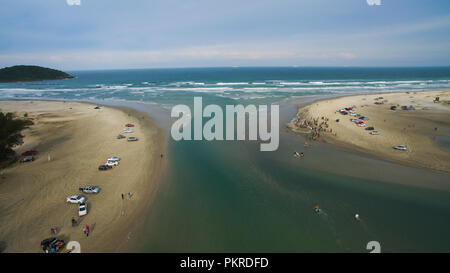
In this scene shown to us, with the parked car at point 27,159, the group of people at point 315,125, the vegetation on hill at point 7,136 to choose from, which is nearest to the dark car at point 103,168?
the parked car at point 27,159

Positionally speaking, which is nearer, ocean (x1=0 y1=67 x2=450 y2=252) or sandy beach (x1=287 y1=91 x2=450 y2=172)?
ocean (x1=0 y1=67 x2=450 y2=252)

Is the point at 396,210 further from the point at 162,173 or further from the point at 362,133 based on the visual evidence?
the point at 162,173

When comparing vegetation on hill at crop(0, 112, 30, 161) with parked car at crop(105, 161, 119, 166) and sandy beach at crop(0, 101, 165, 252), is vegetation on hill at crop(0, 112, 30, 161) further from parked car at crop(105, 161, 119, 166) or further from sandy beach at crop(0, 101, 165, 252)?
parked car at crop(105, 161, 119, 166)

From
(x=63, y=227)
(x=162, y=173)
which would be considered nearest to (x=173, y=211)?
(x=162, y=173)

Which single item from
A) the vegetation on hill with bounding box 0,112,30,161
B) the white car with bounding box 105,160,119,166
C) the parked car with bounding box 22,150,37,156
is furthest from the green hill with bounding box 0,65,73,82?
the white car with bounding box 105,160,119,166

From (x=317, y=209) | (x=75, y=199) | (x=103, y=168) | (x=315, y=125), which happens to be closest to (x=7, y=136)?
(x=103, y=168)

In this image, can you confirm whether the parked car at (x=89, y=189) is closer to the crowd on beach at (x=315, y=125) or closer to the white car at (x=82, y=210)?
the white car at (x=82, y=210)
